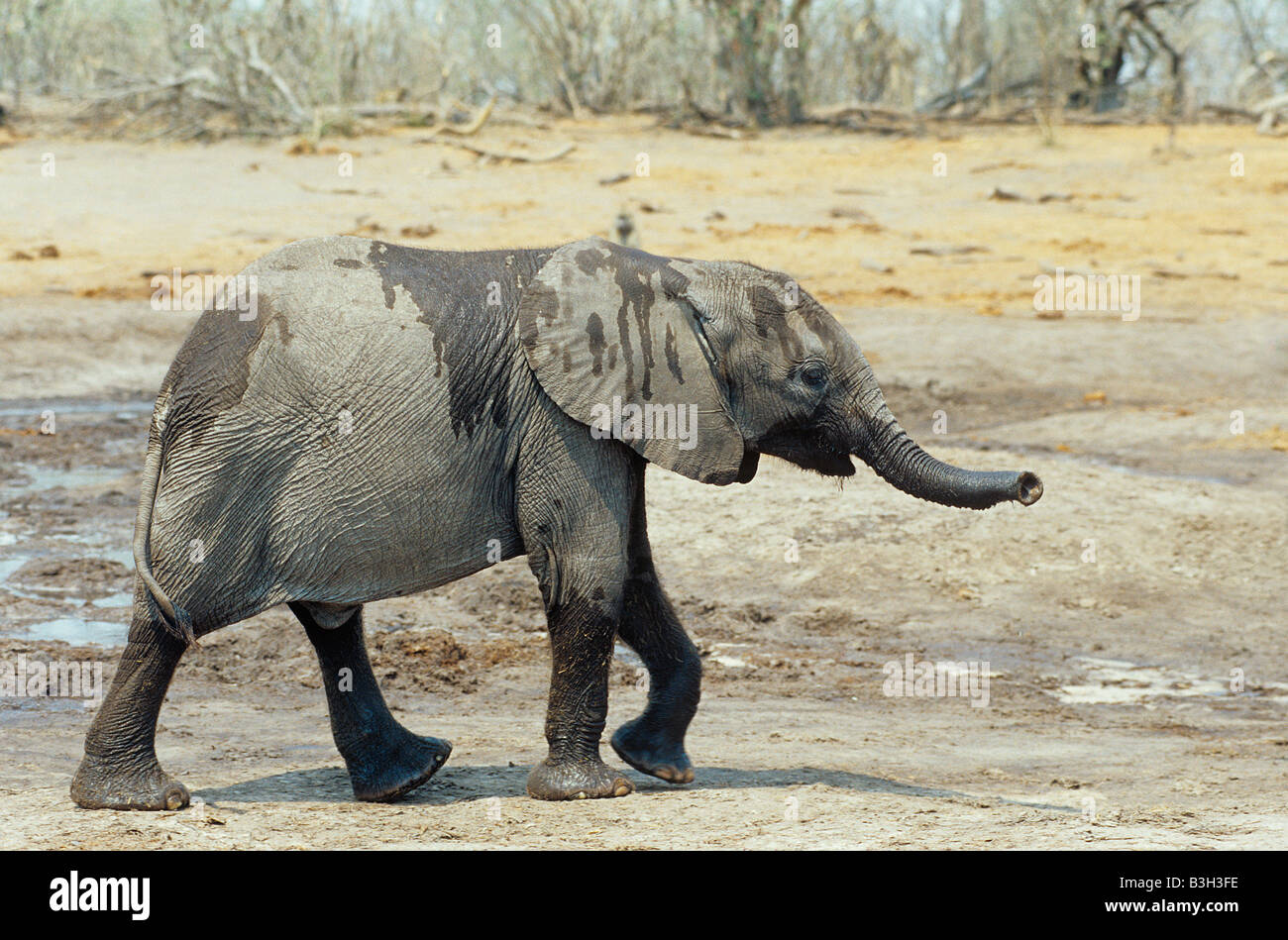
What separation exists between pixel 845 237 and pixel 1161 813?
16.0 metres

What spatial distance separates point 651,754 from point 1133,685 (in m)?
3.35

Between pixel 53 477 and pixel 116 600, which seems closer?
pixel 116 600

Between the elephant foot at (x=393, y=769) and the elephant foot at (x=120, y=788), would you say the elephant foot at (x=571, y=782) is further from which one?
the elephant foot at (x=120, y=788)

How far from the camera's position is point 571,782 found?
5633 mm

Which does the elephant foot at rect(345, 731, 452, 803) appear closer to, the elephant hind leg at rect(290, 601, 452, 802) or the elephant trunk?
the elephant hind leg at rect(290, 601, 452, 802)

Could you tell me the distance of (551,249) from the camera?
5.74 m

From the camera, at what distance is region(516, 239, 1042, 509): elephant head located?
5430 millimetres

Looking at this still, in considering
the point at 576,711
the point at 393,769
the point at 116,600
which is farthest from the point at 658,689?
the point at 116,600

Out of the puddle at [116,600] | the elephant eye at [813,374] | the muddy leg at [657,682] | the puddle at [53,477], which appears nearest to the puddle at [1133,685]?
the muddy leg at [657,682]

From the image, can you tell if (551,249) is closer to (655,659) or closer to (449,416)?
(449,416)

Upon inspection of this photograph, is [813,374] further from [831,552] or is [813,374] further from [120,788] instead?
[831,552]

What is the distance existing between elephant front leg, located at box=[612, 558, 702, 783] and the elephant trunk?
3.05 feet

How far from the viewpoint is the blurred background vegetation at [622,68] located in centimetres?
2617
